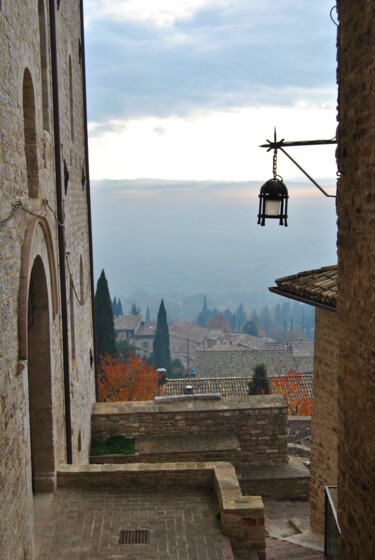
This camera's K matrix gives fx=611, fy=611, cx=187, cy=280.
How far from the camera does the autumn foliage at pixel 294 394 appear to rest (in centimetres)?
3141

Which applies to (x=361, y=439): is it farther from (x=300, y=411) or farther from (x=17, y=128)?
(x=300, y=411)

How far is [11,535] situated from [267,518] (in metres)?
7.80

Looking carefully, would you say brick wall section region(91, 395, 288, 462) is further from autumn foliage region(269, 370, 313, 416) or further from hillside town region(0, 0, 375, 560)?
autumn foliage region(269, 370, 313, 416)

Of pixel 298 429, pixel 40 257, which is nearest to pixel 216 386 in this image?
pixel 298 429

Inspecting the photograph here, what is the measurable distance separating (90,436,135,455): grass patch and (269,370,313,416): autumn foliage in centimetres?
1777

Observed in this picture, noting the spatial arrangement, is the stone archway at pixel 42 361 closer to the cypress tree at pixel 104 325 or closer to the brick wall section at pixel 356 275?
the brick wall section at pixel 356 275

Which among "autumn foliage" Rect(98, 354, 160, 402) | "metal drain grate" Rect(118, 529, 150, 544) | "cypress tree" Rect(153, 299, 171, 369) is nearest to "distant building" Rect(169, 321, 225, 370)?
"cypress tree" Rect(153, 299, 171, 369)

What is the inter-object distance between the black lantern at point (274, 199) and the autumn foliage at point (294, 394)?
23823 mm

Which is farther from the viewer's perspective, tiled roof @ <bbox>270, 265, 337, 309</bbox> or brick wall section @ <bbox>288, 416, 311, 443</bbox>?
brick wall section @ <bbox>288, 416, 311, 443</bbox>

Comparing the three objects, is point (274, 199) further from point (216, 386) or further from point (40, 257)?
point (216, 386)

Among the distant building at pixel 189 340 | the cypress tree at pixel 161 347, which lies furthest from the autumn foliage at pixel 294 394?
the distant building at pixel 189 340

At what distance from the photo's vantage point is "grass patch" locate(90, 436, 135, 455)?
12.7 metres

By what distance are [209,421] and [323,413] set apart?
4078mm

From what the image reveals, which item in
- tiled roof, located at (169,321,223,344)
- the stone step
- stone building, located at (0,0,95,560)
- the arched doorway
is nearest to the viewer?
stone building, located at (0,0,95,560)
